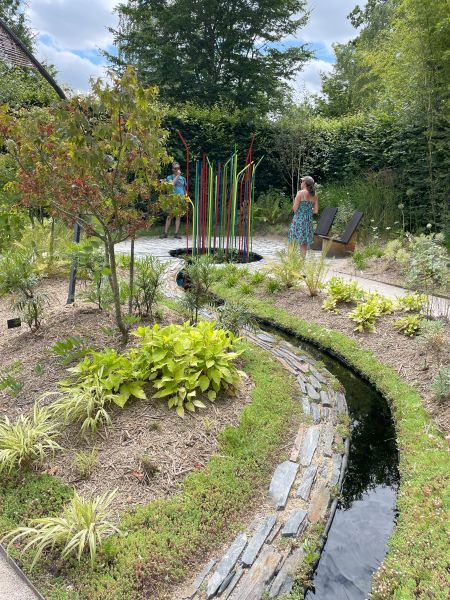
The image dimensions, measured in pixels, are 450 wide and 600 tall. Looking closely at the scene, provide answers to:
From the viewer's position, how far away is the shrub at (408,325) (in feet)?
14.5

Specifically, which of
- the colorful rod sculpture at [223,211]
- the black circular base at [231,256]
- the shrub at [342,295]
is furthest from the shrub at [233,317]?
the black circular base at [231,256]

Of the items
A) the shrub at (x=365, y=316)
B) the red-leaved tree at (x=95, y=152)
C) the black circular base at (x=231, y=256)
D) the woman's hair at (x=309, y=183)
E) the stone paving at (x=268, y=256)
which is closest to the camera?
A: the red-leaved tree at (x=95, y=152)

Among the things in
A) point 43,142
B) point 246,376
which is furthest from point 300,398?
point 43,142

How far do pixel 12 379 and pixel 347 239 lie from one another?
6.28 metres

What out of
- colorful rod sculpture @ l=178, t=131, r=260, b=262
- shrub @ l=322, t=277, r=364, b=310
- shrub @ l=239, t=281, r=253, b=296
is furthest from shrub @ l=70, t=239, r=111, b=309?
shrub @ l=322, t=277, r=364, b=310

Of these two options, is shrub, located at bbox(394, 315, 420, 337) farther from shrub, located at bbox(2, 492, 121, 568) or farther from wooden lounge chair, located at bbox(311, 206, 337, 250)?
wooden lounge chair, located at bbox(311, 206, 337, 250)

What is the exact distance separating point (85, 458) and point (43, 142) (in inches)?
87.3

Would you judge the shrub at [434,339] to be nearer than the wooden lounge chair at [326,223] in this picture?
Yes

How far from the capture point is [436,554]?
2041 millimetres

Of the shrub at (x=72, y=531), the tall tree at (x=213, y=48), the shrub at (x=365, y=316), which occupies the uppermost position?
the tall tree at (x=213, y=48)

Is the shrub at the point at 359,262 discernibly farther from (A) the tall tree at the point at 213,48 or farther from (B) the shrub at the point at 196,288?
(A) the tall tree at the point at 213,48

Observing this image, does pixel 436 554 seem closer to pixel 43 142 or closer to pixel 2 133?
pixel 43 142

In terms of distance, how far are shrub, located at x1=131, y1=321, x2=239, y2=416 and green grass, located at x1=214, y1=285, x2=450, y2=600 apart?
128 centimetres

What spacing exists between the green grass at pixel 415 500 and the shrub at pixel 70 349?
2327 millimetres
